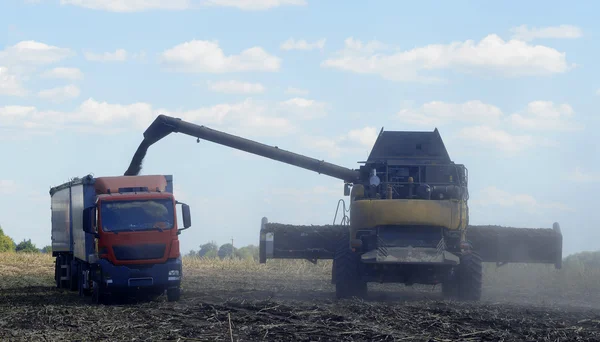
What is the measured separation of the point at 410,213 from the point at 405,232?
59 cm

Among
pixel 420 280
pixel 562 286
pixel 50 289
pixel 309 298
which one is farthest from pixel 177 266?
pixel 562 286

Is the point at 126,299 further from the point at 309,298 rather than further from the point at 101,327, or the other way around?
the point at 101,327

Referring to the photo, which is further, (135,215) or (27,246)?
(27,246)

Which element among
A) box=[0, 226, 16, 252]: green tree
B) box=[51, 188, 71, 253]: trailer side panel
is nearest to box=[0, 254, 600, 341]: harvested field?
box=[51, 188, 71, 253]: trailer side panel

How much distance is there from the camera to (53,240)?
30.2m

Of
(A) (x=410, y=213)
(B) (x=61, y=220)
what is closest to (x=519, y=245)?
(A) (x=410, y=213)

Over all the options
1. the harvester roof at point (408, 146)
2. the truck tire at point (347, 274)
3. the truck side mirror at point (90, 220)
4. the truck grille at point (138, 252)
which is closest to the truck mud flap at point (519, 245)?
the harvester roof at point (408, 146)

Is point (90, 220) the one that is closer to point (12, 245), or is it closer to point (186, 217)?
point (186, 217)

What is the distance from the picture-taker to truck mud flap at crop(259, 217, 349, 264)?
23.5m

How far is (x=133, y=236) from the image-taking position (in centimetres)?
2086

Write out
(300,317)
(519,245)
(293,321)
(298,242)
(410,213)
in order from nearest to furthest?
(293,321), (300,317), (410,213), (519,245), (298,242)

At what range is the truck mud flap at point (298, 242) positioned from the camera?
77.0 feet

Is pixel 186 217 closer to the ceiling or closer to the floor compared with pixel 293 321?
closer to the ceiling

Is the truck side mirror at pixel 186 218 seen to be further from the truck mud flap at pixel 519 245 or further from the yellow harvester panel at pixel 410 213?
the truck mud flap at pixel 519 245
